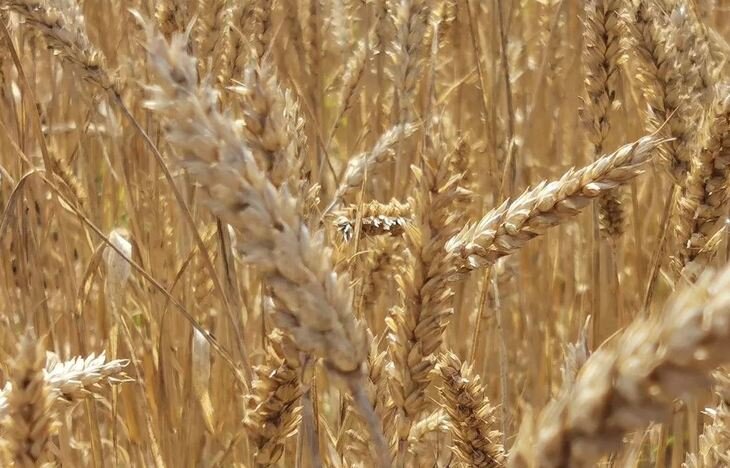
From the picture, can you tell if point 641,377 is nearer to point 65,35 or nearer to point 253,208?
point 253,208

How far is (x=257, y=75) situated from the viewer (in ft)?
1.35

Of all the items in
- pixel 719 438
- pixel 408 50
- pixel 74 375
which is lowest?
pixel 719 438

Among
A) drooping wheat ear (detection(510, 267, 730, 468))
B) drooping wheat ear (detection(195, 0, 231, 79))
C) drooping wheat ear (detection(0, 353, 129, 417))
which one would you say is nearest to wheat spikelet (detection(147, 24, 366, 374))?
drooping wheat ear (detection(510, 267, 730, 468))

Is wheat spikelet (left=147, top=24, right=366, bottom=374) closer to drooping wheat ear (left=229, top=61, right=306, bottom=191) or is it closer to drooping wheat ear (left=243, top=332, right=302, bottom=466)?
drooping wheat ear (left=229, top=61, right=306, bottom=191)

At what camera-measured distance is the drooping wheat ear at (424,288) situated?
464 millimetres

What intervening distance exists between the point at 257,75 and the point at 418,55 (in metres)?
0.73

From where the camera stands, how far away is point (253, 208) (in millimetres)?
374

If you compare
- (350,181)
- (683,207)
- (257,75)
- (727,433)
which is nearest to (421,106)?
(350,181)

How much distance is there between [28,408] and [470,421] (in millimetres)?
248

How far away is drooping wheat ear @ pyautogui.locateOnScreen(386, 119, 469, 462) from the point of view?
1.52 ft

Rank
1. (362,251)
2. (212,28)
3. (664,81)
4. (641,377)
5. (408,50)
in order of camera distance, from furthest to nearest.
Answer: (408,50) < (212,28) < (664,81) < (362,251) < (641,377)

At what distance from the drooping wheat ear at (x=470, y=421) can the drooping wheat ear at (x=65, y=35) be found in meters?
0.45

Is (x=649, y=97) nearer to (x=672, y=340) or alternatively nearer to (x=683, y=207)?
(x=683, y=207)

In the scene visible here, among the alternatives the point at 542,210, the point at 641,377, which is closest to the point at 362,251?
the point at 542,210
